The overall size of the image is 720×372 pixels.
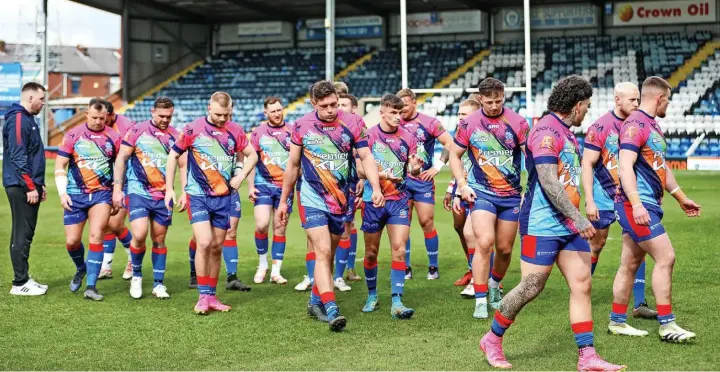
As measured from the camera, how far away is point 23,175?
9.19 meters

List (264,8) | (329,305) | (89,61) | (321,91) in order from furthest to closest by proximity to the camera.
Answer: (89,61) < (264,8) < (321,91) < (329,305)

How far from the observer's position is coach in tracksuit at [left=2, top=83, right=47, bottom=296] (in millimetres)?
9188

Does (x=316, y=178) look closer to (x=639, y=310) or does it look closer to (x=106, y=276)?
(x=639, y=310)

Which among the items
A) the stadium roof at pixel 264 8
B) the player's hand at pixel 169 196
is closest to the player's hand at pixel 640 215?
the player's hand at pixel 169 196

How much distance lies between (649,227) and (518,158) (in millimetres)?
1642

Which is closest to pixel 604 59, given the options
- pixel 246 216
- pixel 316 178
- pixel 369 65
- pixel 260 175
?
pixel 369 65

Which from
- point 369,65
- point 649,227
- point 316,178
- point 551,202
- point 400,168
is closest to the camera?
point 551,202

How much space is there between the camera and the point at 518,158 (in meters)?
8.08

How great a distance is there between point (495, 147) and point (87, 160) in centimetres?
420

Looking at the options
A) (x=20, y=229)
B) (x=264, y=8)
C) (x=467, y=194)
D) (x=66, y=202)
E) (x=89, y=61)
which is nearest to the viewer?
(x=467, y=194)

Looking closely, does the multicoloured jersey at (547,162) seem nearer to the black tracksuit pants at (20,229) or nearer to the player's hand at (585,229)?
the player's hand at (585,229)

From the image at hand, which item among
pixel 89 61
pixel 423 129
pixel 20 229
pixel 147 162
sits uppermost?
pixel 89 61

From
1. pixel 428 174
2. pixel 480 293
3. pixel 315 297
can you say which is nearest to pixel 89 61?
pixel 428 174

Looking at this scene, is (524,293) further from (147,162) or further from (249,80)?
(249,80)
